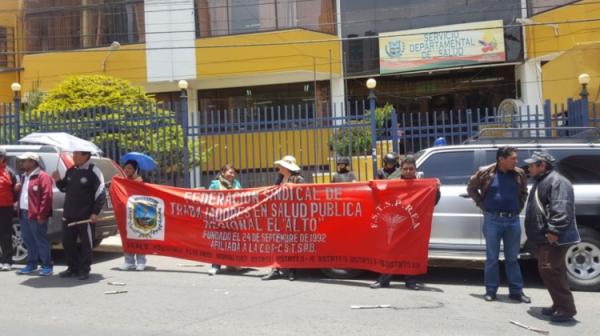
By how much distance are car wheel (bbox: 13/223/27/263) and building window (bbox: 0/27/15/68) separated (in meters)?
19.6

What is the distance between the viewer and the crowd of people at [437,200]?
20.2 ft

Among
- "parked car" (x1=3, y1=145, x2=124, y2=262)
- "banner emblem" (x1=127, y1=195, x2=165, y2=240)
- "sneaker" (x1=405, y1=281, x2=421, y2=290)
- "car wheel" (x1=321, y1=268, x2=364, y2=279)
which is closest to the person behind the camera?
"sneaker" (x1=405, y1=281, x2=421, y2=290)

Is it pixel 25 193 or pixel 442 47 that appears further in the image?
pixel 442 47

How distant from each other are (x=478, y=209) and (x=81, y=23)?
2108 cm

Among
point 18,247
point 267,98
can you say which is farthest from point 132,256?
point 267,98

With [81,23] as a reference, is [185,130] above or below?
below

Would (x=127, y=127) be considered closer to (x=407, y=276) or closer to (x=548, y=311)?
(x=407, y=276)

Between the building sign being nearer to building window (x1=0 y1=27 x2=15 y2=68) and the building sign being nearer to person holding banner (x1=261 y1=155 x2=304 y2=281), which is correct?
person holding banner (x1=261 y1=155 x2=304 y2=281)

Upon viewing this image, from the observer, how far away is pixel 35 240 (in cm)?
873

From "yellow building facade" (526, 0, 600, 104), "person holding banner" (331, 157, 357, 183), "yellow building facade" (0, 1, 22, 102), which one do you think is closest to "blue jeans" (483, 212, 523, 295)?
"person holding banner" (331, 157, 357, 183)

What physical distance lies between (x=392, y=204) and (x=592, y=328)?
9.11ft

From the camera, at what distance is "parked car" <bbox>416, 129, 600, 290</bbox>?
293 inches

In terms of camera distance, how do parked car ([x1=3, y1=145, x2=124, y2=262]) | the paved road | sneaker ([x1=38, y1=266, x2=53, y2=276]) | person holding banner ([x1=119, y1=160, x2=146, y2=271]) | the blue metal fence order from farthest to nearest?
1. the blue metal fence
2. parked car ([x1=3, y1=145, x2=124, y2=262])
3. person holding banner ([x1=119, y1=160, x2=146, y2=271])
4. sneaker ([x1=38, y1=266, x2=53, y2=276])
5. the paved road

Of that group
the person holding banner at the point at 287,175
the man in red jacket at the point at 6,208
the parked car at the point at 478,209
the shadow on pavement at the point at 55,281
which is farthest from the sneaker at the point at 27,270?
the parked car at the point at 478,209
